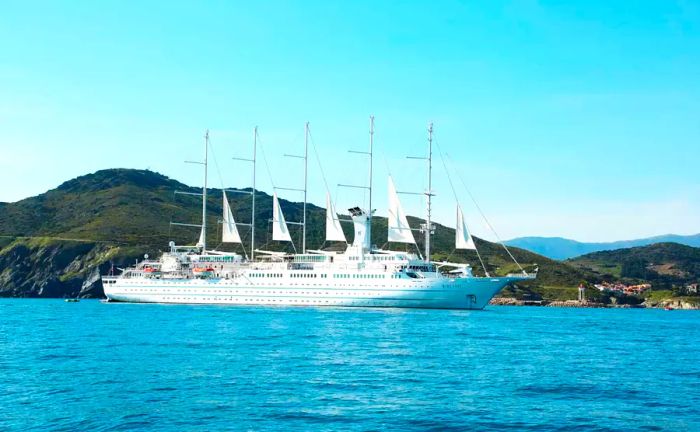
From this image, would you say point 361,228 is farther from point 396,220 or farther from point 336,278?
point 336,278

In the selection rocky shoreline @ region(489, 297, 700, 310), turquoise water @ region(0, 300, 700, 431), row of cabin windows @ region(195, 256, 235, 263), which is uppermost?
row of cabin windows @ region(195, 256, 235, 263)

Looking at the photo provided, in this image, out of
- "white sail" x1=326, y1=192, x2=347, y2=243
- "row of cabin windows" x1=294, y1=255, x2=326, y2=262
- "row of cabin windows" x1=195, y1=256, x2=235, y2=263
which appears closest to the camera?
"row of cabin windows" x1=294, y1=255, x2=326, y2=262

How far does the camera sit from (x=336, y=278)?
84.3m

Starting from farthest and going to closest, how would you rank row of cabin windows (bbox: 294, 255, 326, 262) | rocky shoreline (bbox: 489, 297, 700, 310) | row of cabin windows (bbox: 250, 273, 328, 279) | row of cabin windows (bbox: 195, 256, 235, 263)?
rocky shoreline (bbox: 489, 297, 700, 310) < row of cabin windows (bbox: 195, 256, 235, 263) < row of cabin windows (bbox: 294, 255, 326, 262) < row of cabin windows (bbox: 250, 273, 328, 279)

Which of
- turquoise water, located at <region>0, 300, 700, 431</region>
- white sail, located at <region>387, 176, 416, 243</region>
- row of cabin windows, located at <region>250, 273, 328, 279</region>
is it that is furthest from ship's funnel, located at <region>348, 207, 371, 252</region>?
turquoise water, located at <region>0, 300, 700, 431</region>

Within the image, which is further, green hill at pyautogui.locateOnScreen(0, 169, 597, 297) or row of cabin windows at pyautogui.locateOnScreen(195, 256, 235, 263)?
green hill at pyautogui.locateOnScreen(0, 169, 597, 297)

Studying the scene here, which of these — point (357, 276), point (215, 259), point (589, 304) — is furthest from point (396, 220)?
point (589, 304)

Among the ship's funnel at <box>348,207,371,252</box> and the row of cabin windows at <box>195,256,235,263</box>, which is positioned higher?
the ship's funnel at <box>348,207,371,252</box>

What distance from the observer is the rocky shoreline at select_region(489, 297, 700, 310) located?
144000 mm

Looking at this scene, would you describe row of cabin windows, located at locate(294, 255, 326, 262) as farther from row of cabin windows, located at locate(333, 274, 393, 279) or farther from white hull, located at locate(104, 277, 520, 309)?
row of cabin windows, located at locate(333, 274, 393, 279)

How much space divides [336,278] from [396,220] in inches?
416

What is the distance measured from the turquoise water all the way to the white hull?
27.0 m

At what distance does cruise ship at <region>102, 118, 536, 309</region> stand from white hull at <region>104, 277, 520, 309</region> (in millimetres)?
111

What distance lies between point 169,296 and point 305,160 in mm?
26441
